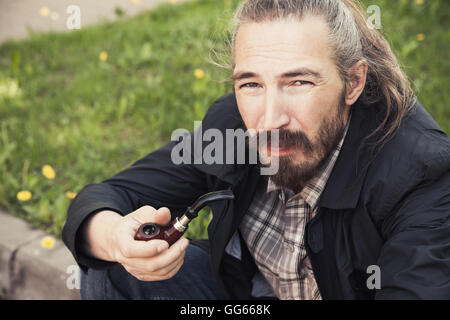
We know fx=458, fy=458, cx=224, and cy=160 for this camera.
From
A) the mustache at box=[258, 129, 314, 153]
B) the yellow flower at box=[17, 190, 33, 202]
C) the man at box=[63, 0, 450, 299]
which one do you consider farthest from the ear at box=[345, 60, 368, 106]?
the yellow flower at box=[17, 190, 33, 202]

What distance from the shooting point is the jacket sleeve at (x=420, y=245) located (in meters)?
1.34

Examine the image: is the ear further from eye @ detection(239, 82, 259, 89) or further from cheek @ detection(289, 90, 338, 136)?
eye @ detection(239, 82, 259, 89)

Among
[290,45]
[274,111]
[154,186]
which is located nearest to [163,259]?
[154,186]

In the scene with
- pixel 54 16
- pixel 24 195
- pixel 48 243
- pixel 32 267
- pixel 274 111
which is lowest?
pixel 32 267

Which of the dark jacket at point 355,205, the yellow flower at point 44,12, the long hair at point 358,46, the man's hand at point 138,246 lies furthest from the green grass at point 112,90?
the man's hand at point 138,246

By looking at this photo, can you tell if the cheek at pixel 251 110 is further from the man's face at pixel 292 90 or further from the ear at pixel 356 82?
the ear at pixel 356 82

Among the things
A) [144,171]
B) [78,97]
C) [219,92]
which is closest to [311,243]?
[144,171]

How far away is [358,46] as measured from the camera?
1805 millimetres

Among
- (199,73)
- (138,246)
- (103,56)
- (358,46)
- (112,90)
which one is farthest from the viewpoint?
(103,56)

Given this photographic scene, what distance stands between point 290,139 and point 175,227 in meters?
0.52

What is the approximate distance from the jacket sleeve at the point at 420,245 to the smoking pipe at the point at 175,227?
1.79 feet

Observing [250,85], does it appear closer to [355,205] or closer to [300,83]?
[300,83]

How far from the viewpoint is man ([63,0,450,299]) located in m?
1.48

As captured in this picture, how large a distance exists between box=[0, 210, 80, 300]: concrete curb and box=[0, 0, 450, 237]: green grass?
114mm
